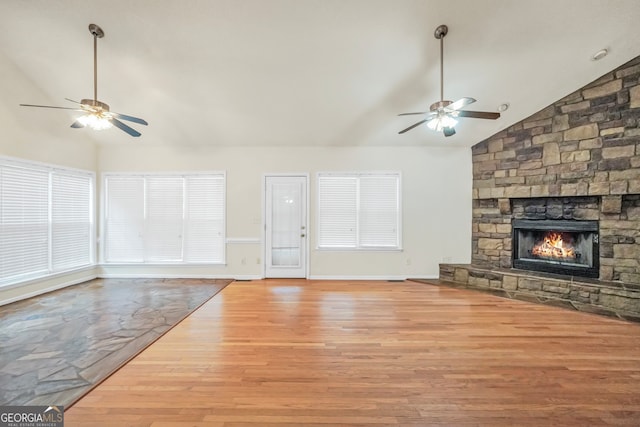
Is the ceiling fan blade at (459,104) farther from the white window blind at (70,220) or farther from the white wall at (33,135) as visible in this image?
the white window blind at (70,220)

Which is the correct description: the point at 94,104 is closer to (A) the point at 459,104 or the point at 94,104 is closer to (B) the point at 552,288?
(A) the point at 459,104

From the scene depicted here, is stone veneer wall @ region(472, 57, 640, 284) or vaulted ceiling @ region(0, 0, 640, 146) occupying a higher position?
vaulted ceiling @ region(0, 0, 640, 146)

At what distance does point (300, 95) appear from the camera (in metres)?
3.91

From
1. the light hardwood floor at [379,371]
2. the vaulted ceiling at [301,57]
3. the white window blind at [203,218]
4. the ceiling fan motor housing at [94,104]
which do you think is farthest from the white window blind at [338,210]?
the ceiling fan motor housing at [94,104]

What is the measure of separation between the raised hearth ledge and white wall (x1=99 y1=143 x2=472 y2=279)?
484 millimetres

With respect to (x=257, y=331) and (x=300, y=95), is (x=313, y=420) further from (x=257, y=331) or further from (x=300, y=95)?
(x=300, y=95)

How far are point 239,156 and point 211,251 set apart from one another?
79.6 inches

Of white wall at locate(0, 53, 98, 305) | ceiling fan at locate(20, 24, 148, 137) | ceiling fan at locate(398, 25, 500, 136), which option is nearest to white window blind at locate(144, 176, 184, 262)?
white wall at locate(0, 53, 98, 305)

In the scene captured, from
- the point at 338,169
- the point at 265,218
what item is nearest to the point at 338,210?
the point at 338,169

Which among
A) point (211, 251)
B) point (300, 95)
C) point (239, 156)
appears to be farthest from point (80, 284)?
point (300, 95)

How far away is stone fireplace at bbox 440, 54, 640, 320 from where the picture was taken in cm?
348

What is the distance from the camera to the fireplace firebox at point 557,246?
150 inches

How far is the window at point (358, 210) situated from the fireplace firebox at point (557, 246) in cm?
212

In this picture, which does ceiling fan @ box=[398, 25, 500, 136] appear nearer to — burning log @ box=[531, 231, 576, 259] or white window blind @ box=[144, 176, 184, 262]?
burning log @ box=[531, 231, 576, 259]
